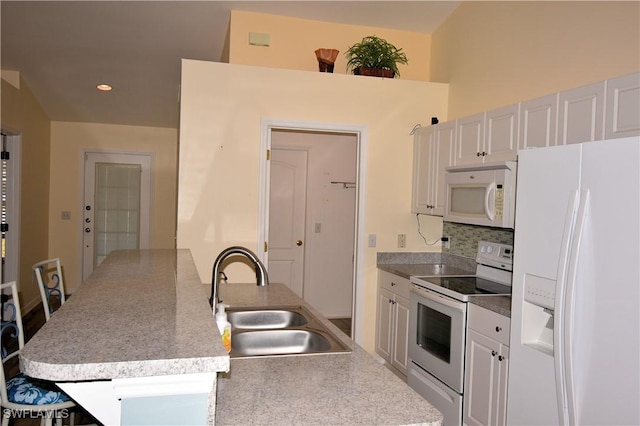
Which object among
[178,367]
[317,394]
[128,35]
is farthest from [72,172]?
[178,367]

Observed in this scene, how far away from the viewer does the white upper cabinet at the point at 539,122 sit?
2820 mm

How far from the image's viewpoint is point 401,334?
12.4 ft

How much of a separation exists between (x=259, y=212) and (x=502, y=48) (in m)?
2.21

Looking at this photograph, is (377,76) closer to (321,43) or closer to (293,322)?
(321,43)

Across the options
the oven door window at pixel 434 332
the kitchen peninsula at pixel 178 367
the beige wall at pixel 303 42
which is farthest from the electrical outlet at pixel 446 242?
the kitchen peninsula at pixel 178 367

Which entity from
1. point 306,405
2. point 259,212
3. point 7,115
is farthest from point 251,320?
point 7,115

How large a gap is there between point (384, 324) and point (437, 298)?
1.01 m

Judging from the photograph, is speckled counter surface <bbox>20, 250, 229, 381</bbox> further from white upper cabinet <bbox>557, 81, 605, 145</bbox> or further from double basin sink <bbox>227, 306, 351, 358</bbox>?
white upper cabinet <bbox>557, 81, 605, 145</bbox>

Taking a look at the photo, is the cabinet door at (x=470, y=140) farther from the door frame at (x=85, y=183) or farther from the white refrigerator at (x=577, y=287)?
the door frame at (x=85, y=183)

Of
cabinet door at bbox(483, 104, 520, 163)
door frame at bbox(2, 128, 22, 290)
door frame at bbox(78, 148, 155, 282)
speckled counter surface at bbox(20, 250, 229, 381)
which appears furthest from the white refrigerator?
door frame at bbox(78, 148, 155, 282)

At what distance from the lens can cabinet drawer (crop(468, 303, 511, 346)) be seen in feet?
8.48

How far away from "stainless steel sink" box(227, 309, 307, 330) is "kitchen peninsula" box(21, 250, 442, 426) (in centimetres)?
42

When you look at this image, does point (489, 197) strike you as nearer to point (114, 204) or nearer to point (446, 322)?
point (446, 322)

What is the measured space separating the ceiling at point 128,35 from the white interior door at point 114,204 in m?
1.13
